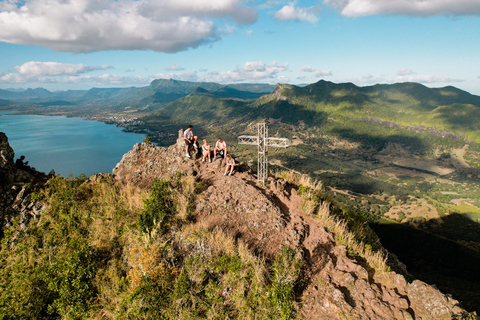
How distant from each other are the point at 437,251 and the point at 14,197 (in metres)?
70.5

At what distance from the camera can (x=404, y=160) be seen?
15062 centimetres

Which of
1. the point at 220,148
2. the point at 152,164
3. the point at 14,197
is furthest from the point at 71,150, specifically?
the point at 220,148

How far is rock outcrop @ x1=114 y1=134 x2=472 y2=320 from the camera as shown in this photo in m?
6.31

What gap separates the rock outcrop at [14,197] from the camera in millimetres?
9773

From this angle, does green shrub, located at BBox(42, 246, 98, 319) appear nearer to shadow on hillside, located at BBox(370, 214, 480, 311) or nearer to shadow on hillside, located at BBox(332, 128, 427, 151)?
shadow on hillside, located at BBox(370, 214, 480, 311)

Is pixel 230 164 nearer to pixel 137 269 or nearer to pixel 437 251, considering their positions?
pixel 137 269

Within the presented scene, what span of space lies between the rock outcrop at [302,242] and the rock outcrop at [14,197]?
3.85 meters

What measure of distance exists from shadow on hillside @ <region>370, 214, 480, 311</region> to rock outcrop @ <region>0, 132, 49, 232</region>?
4530 centimetres

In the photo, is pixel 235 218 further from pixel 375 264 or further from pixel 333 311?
pixel 375 264

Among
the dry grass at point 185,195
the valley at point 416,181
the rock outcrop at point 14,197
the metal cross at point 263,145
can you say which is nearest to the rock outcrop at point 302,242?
the dry grass at point 185,195

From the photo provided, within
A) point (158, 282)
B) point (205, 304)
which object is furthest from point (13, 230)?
point (205, 304)

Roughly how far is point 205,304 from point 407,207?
102 metres

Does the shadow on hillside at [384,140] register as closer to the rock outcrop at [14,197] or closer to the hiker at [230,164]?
the hiker at [230,164]

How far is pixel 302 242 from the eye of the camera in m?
8.73
